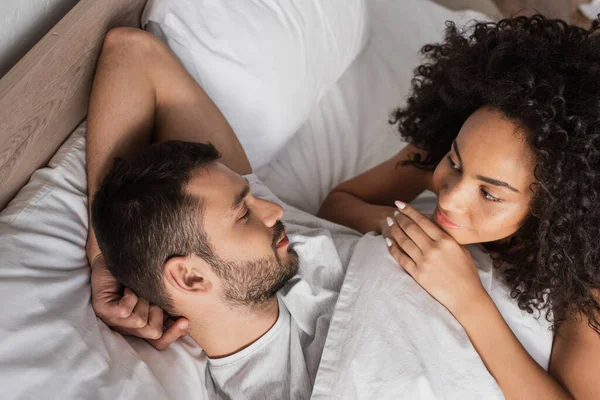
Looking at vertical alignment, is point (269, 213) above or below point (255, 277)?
above

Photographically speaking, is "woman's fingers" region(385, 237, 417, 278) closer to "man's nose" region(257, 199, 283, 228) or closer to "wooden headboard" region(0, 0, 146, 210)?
"man's nose" region(257, 199, 283, 228)

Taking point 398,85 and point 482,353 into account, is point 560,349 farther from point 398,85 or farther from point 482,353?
point 398,85

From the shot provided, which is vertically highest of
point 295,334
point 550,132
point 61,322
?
point 550,132

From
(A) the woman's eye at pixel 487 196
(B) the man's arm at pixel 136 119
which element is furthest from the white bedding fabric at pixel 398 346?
(B) the man's arm at pixel 136 119

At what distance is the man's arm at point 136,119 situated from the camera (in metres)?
1.12

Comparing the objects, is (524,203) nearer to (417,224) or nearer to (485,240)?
(485,240)

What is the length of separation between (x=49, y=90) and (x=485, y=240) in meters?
0.93

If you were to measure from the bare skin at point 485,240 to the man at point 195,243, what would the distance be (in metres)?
0.23

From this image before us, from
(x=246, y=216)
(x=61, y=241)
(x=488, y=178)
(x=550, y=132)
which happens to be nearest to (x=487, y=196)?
(x=488, y=178)

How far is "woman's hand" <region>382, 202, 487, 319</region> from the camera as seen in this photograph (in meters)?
1.14

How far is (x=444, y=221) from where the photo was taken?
45.9 inches

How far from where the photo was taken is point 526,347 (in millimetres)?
1210

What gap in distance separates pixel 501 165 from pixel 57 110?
2.92ft

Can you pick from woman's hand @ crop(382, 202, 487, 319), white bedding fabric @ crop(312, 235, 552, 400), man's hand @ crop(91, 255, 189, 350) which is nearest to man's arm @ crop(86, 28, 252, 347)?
man's hand @ crop(91, 255, 189, 350)
